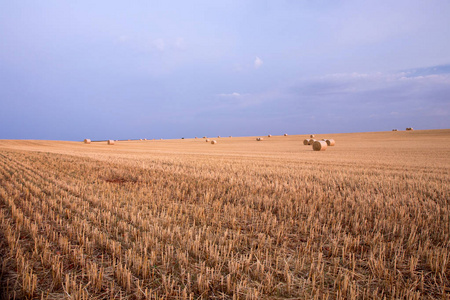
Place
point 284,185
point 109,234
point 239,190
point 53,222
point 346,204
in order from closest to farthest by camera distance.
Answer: point 109,234, point 53,222, point 346,204, point 239,190, point 284,185

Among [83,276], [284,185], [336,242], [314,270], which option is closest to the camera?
[83,276]

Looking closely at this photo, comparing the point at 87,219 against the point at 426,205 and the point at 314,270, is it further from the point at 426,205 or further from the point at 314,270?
the point at 426,205

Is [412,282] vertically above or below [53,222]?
below

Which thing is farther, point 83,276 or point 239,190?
point 239,190

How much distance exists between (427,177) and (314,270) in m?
8.68

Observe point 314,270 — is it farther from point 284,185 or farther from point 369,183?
point 369,183

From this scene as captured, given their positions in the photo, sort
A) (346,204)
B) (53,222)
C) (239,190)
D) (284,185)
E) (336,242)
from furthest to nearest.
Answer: (284,185)
(239,190)
(346,204)
(53,222)
(336,242)

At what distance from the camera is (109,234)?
374 cm

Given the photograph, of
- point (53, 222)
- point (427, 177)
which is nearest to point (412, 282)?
point (53, 222)

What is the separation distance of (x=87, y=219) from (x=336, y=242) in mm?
4068

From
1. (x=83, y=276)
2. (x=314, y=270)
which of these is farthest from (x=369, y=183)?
(x=83, y=276)

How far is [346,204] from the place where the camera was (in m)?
5.54

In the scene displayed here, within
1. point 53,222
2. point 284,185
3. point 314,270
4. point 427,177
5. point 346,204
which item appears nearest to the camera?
point 314,270

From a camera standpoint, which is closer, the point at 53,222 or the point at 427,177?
the point at 53,222
